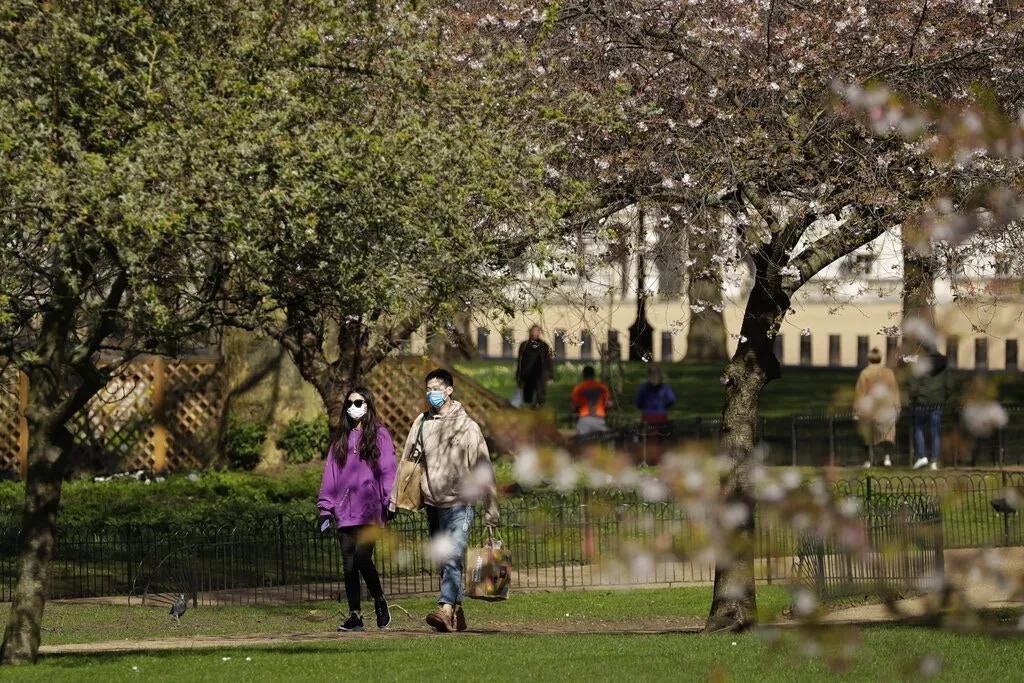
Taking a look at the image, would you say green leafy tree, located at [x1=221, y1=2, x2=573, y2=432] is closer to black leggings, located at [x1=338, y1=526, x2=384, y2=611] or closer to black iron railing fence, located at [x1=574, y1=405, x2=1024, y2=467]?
black leggings, located at [x1=338, y1=526, x2=384, y2=611]

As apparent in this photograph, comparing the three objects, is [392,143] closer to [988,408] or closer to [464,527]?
[464,527]

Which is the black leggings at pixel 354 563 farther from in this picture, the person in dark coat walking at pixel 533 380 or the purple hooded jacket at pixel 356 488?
the person in dark coat walking at pixel 533 380

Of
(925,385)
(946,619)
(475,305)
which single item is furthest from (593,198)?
(925,385)

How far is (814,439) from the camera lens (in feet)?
78.0

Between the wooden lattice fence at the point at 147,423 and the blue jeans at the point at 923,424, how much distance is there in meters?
8.83

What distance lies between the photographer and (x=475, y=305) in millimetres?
11805

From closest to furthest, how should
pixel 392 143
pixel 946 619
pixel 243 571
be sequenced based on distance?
pixel 946 619 → pixel 392 143 → pixel 243 571

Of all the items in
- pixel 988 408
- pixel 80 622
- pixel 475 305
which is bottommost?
pixel 80 622

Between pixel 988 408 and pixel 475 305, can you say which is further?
pixel 475 305

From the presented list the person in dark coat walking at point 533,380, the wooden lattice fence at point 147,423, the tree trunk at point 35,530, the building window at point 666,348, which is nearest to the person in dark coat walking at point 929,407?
the person in dark coat walking at point 533,380

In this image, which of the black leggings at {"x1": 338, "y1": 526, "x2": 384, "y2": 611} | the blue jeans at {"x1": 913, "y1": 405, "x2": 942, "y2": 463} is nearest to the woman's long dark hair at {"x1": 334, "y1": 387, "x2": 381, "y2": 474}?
the black leggings at {"x1": 338, "y1": 526, "x2": 384, "y2": 611}

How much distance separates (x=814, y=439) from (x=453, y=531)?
1305 cm

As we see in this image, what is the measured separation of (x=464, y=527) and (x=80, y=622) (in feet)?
11.7

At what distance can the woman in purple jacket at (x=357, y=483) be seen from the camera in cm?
1197
